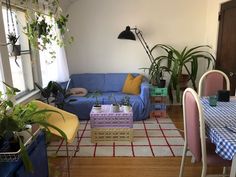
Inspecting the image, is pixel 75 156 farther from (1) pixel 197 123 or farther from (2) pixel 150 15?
(2) pixel 150 15

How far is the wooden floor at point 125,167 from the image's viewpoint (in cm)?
225

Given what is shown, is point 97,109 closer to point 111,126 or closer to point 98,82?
point 111,126

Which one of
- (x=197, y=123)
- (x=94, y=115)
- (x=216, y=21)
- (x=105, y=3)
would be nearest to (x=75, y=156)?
(x=94, y=115)

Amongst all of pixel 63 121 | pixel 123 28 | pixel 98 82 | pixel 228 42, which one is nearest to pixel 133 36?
pixel 123 28

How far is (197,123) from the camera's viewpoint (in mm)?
1630

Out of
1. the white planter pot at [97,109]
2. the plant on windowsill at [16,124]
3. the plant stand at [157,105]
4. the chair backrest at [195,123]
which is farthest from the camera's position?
the plant stand at [157,105]

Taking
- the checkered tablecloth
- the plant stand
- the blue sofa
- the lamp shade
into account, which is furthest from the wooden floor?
the lamp shade

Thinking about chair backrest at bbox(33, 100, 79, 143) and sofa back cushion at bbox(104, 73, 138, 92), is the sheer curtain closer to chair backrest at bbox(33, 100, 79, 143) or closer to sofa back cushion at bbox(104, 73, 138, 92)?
sofa back cushion at bbox(104, 73, 138, 92)

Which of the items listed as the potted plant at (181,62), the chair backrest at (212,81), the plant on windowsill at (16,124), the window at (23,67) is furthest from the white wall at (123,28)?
the plant on windowsill at (16,124)

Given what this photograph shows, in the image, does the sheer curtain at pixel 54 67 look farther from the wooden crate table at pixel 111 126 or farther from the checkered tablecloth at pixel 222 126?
the checkered tablecloth at pixel 222 126

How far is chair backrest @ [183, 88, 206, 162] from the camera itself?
1.58 metres

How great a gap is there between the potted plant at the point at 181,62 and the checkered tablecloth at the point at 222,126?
174 centimetres

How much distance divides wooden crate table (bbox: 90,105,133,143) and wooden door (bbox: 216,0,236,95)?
180 cm

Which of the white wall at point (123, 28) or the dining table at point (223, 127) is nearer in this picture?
the dining table at point (223, 127)
